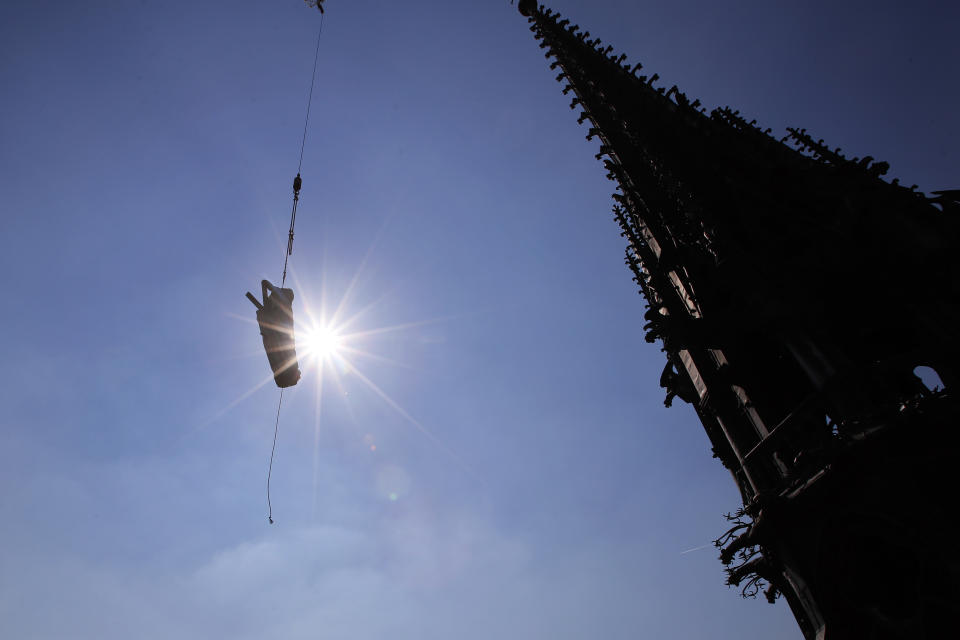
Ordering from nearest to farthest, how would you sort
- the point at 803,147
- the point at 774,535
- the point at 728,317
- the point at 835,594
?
the point at 835,594 < the point at 774,535 < the point at 728,317 < the point at 803,147

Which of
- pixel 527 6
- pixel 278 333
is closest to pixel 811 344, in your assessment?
pixel 278 333

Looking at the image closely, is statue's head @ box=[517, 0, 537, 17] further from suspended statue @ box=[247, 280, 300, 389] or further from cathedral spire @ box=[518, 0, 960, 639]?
suspended statue @ box=[247, 280, 300, 389]

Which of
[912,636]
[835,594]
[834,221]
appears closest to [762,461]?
[835,594]

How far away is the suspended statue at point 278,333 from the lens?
41.5ft

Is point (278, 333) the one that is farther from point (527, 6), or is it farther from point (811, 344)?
point (527, 6)

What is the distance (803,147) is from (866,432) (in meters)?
17.4

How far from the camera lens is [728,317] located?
14.6 metres

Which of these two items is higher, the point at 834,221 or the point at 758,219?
the point at 758,219

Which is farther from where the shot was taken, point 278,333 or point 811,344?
point 278,333

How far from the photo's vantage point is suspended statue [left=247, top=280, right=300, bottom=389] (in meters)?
12.6

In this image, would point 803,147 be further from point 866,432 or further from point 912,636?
point 912,636

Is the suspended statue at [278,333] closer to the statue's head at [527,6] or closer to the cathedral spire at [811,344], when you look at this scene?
the cathedral spire at [811,344]

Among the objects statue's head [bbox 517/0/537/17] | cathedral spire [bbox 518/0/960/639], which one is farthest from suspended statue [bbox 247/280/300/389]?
statue's head [bbox 517/0/537/17]

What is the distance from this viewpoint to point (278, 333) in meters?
13.1
